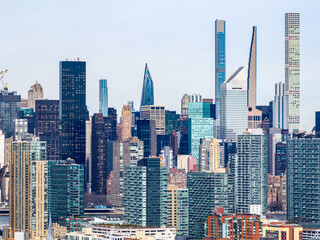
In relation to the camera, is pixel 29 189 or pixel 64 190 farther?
pixel 64 190

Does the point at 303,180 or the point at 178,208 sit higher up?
the point at 303,180

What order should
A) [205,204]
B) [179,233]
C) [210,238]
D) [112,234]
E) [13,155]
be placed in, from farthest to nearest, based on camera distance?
[13,155] → [205,204] → [179,233] → [210,238] → [112,234]

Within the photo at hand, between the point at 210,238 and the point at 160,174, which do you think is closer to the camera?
the point at 210,238

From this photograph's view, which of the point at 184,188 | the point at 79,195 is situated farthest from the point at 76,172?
the point at 184,188

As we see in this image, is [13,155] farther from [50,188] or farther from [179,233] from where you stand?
[179,233]

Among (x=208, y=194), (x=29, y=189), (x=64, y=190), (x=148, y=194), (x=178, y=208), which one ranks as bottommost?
(x=178, y=208)

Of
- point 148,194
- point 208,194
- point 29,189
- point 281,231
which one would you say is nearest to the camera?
point 281,231

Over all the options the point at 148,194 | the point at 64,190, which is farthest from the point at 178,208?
the point at 64,190

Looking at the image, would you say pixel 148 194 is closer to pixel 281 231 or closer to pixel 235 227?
pixel 281 231
